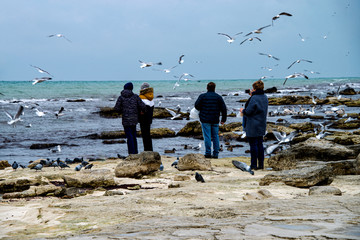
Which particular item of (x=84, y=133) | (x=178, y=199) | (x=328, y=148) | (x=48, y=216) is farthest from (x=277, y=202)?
(x=84, y=133)

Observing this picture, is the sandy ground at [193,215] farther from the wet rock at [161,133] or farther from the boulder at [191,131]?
the boulder at [191,131]

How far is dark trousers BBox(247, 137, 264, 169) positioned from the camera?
30.3ft

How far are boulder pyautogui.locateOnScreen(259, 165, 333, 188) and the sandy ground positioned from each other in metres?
0.15

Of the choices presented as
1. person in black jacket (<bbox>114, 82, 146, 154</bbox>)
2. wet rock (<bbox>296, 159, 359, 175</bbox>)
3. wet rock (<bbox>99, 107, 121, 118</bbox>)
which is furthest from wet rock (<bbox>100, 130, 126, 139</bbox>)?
wet rock (<bbox>99, 107, 121, 118</bbox>)

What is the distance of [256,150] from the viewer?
9266 millimetres

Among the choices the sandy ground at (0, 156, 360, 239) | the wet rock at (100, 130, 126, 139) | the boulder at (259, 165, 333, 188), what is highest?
the sandy ground at (0, 156, 360, 239)

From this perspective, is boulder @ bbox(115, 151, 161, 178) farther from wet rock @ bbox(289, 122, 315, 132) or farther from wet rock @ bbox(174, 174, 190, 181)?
wet rock @ bbox(289, 122, 315, 132)

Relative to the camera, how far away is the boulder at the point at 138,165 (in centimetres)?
850

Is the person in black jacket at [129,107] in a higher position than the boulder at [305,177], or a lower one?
higher

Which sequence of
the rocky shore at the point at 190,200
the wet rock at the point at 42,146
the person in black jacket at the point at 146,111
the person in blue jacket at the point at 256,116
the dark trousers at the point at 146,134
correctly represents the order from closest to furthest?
the rocky shore at the point at 190,200 < the person in blue jacket at the point at 256,116 < the person in black jacket at the point at 146,111 < the dark trousers at the point at 146,134 < the wet rock at the point at 42,146

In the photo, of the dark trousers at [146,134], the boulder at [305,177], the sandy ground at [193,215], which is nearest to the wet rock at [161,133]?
the dark trousers at [146,134]

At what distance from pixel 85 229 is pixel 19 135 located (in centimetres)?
1666

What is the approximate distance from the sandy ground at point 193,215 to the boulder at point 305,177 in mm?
149

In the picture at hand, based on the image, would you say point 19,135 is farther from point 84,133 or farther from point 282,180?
point 282,180
